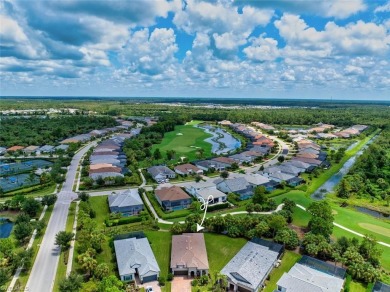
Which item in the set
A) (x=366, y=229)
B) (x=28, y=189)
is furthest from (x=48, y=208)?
(x=366, y=229)

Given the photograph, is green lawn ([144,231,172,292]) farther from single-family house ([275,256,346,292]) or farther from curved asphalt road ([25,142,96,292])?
single-family house ([275,256,346,292])

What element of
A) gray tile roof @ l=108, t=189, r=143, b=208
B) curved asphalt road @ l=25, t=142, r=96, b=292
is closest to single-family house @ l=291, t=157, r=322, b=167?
gray tile roof @ l=108, t=189, r=143, b=208

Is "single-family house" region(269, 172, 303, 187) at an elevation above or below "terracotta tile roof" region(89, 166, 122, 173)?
below

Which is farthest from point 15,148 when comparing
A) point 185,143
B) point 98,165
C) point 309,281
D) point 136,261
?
point 309,281

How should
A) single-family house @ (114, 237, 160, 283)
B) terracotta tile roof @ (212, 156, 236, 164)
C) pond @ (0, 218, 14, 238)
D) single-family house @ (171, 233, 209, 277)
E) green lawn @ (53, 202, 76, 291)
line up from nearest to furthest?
1. green lawn @ (53, 202, 76, 291)
2. single-family house @ (114, 237, 160, 283)
3. single-family house @ (171, 233, 209, 277)
4. pond @ (0, 218, 14, 238)
5. terracotta tile roof @ (212, 156, 236, 164)

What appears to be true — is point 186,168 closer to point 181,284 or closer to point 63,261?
point 63,261

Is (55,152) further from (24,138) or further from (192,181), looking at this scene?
(192,181)
